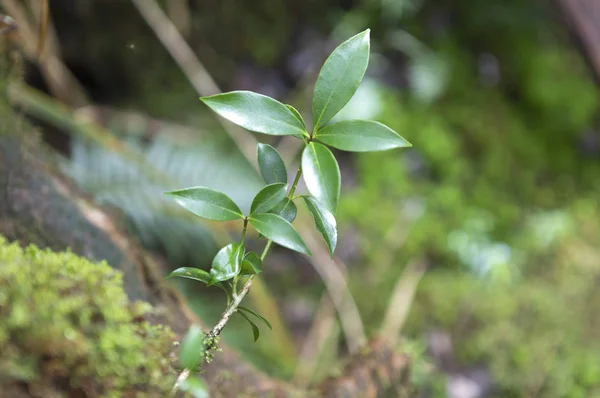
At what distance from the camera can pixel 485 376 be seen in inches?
75.4

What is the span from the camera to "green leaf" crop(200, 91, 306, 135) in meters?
0.76

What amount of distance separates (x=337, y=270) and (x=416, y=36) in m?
1.49

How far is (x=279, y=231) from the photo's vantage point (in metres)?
0.77

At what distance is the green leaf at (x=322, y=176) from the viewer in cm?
71

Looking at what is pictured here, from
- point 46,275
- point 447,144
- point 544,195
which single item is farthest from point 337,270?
point 46,275

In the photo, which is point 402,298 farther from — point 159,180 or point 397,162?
point 159,180

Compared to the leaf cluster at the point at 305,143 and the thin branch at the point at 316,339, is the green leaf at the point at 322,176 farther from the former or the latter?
the thin branch at the point at 316,339

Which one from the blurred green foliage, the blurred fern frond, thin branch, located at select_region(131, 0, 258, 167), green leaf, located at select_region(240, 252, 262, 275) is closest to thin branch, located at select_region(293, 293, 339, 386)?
the blurred green foliage

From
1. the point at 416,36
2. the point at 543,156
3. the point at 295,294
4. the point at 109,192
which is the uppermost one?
the point at 416,36

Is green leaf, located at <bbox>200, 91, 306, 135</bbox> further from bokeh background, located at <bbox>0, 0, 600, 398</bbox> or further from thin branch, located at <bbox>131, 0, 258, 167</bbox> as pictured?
thin branch, located at <bbox>131, 0, 258, 167</bbox>

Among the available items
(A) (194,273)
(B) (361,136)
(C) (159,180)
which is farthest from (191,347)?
(C) (159,180)

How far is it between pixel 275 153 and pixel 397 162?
6.24 feet

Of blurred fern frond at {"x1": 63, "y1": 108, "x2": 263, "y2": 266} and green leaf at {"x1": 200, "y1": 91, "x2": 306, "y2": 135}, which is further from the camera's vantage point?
blurred fern frond at {"x1": 63, "y1": 108, "x2": 263, "y2": 266}

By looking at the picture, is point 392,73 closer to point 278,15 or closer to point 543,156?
point 278,15
